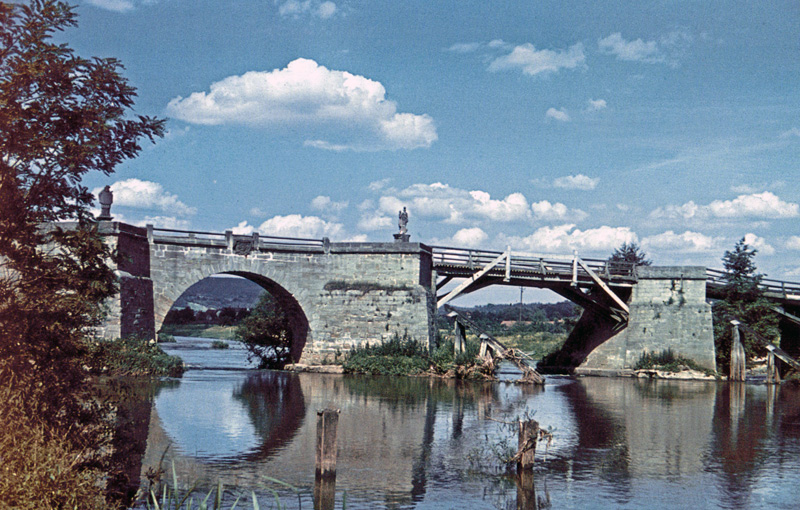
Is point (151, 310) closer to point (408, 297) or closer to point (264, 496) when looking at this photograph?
point (408, 297)

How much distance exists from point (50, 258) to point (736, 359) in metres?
34.2

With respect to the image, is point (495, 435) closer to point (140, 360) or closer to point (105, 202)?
point (140, 360)

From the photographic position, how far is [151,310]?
30.5m

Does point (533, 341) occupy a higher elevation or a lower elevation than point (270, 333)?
lower

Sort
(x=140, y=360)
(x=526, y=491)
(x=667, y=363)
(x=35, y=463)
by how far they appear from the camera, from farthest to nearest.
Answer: (x=667, y=363) < (x=140, y=360) < (x=526, y=491) < (x=35, y=463)

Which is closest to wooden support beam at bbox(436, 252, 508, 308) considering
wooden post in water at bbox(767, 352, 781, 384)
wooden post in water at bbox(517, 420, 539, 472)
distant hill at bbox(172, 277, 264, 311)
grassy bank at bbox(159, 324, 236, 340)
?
wooden post in water at bbox(767, 352, 781, 384)

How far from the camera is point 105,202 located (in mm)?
29016

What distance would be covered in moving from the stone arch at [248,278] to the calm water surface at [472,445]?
5.22m

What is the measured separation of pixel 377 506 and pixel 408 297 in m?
22.9

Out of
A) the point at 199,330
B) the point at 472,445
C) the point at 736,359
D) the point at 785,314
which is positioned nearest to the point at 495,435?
the point at 472,445

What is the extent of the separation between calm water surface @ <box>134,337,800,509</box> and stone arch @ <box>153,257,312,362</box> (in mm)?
5219

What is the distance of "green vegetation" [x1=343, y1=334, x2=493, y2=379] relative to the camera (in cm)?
3164

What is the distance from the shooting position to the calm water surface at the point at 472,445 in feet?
37.9

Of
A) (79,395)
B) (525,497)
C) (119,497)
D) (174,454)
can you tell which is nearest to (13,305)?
(79,395)
